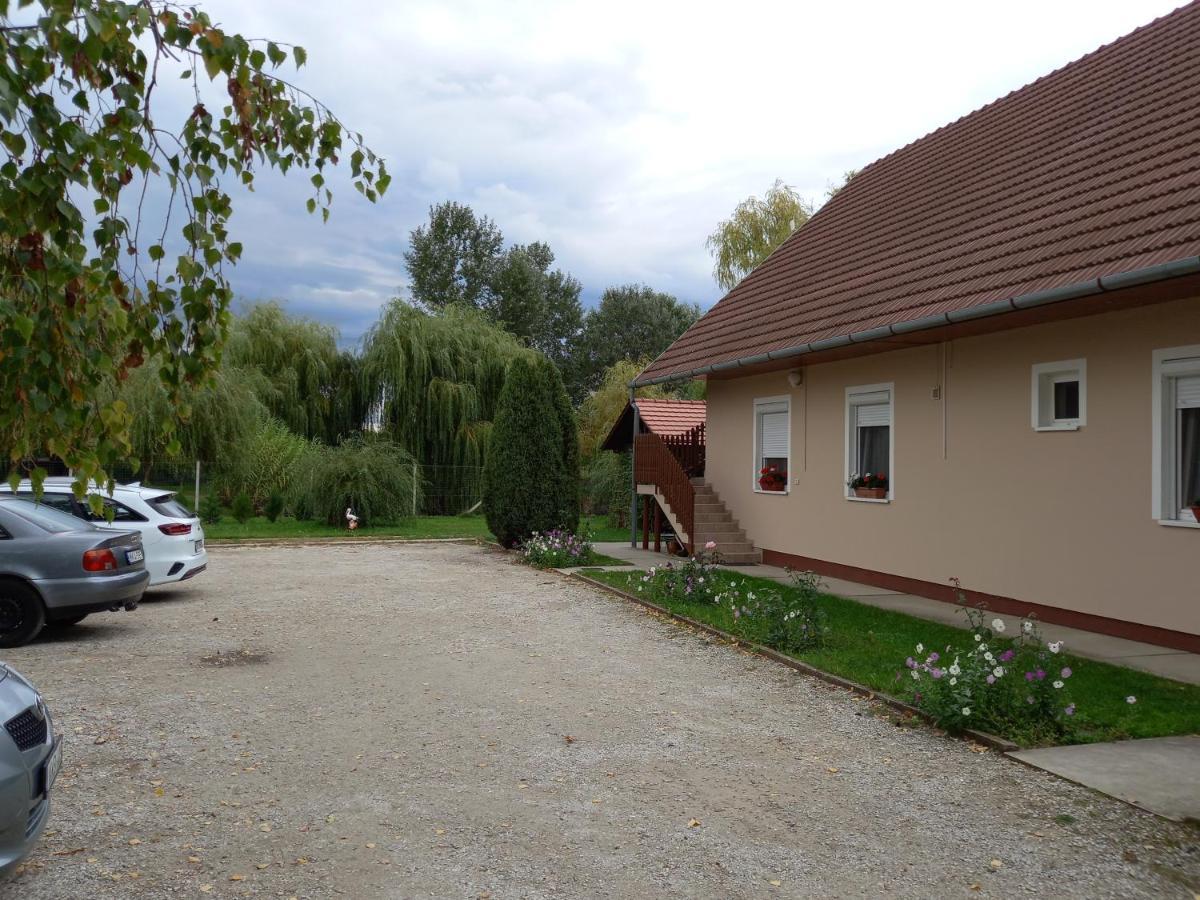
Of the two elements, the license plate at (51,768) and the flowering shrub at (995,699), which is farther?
the flowering shrub at (995,699)

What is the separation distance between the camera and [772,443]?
16781 millimetres

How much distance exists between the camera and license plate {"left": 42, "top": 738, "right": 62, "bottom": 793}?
13.2 feet

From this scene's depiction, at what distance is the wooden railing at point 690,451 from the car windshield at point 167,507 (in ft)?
32.1

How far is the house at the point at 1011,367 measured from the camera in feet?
31.4

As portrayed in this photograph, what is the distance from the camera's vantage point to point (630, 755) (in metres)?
6.15

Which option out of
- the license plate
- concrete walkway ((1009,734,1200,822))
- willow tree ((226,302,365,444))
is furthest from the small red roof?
the license plate

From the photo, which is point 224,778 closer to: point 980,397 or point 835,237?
point 980,397

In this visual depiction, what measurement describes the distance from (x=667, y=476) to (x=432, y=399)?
1309 centimetres

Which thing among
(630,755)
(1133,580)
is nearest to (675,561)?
(1133,580)

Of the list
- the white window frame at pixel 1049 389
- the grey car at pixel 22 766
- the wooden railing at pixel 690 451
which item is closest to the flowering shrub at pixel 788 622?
the white window frame at pixel 1049 389

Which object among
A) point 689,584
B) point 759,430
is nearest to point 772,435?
point 759,430

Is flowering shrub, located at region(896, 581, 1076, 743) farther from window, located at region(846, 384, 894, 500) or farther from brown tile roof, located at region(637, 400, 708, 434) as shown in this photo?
brown tile roof, located at region(637, 400, 708, 434)

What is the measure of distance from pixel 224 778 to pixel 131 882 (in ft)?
4.73

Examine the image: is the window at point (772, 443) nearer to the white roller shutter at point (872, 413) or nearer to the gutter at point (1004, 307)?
the gutter at point (1004, 307)
